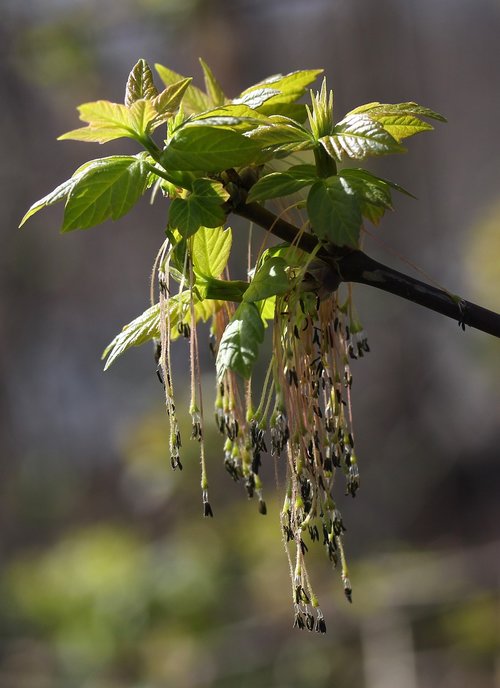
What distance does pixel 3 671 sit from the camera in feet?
10.8

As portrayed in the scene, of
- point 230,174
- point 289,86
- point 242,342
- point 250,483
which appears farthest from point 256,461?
point 289,86

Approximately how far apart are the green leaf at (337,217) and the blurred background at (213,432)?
7.89 ft

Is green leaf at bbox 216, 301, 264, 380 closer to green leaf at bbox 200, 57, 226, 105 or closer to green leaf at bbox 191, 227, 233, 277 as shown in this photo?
green leaf at bbox 191, 227, 233, 277

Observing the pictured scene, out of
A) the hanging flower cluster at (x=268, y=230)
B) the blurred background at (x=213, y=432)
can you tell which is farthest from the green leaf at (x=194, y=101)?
the blurred background at (x=213, y=432)

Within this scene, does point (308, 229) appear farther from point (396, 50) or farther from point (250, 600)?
point (396, 50)

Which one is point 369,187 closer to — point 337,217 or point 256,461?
point 337,217

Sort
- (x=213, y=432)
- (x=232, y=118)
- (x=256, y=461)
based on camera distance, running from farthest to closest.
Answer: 1. (x=213, y=432)
2. (x=256, y=461)
3. (x=232, y=118)

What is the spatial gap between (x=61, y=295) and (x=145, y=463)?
2.14 m

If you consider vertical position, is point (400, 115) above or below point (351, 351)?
above

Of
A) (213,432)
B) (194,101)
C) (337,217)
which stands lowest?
(337,217)

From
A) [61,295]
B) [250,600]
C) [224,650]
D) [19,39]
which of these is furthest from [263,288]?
[61,295]

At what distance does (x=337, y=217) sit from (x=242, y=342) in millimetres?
115

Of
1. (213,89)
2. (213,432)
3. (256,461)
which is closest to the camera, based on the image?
(256,461)

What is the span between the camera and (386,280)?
0.62 meters
